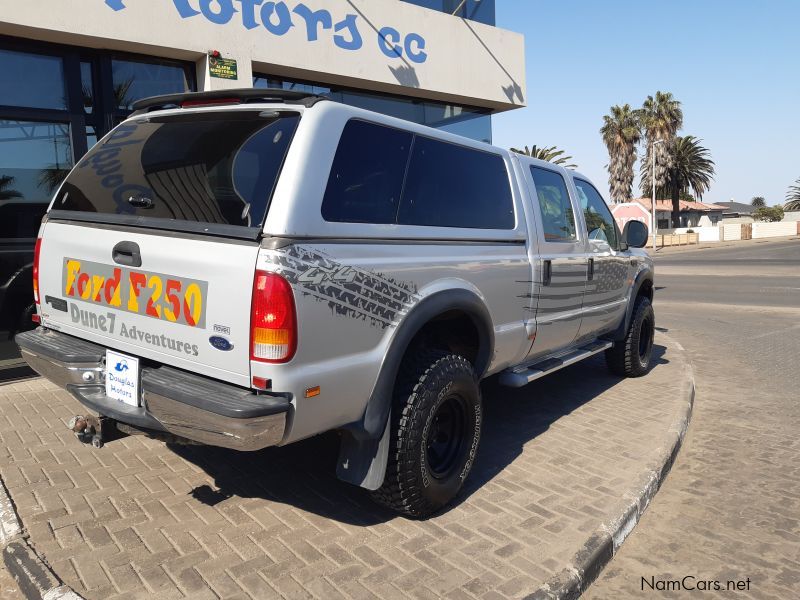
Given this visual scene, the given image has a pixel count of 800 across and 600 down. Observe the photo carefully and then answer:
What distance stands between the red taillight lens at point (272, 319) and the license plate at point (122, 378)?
0.73m

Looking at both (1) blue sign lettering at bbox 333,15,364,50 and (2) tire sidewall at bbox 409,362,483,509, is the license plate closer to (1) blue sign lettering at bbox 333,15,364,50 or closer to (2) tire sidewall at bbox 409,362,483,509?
(2) tire sidewall at bbox 409,362,483,509

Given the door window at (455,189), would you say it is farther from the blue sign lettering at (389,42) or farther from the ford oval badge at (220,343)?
the blue sign lettering at (389,42)

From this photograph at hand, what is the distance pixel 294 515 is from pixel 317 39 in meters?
6.70

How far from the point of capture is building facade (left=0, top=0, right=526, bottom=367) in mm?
5688

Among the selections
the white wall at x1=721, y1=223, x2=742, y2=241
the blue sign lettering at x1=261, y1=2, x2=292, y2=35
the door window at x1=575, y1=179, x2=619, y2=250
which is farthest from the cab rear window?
the white wall at x1=721, y1=223, x2=742, y2=241

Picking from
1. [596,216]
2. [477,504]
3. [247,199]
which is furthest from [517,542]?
[596,216]

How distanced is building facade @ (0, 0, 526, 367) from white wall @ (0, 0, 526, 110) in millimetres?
14

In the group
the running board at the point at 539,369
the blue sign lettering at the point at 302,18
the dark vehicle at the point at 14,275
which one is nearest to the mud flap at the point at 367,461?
the running board at the point at 539,369

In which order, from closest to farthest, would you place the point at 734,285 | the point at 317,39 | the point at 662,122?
1. the point at 317,39
2. the point at 734,285
3. the point at 662,122

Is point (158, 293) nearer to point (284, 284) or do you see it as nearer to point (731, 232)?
point (284, 284)

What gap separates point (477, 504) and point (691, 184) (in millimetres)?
57796

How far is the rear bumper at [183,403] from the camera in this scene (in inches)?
89.3

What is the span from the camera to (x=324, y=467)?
12.0 ft


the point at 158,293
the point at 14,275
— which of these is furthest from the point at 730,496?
the point at 14,275
